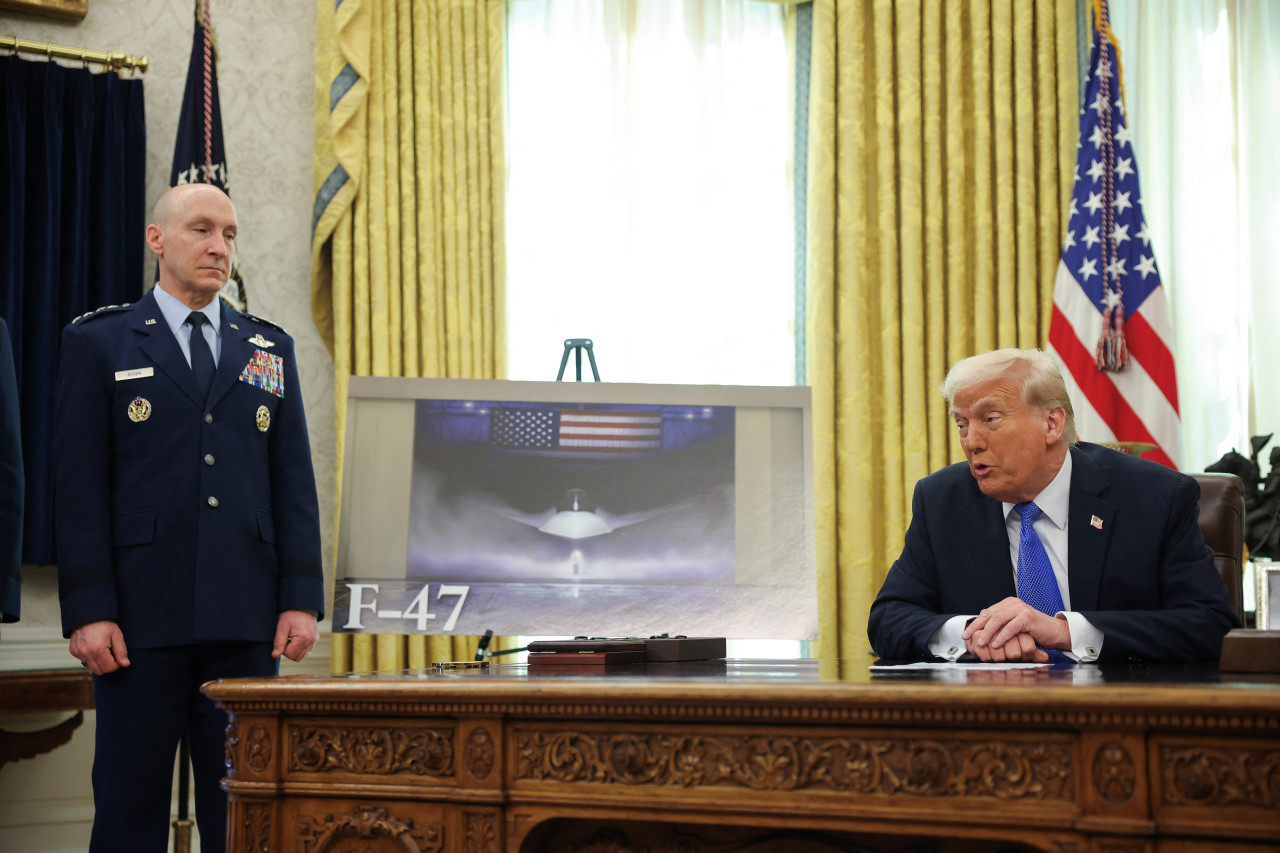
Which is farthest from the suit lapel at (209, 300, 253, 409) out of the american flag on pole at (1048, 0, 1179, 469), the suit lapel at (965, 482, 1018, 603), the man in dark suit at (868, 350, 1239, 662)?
the american flag on pole at (1048, 0, 1179, 469)

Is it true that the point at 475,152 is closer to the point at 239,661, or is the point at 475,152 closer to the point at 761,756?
the point at 239,661

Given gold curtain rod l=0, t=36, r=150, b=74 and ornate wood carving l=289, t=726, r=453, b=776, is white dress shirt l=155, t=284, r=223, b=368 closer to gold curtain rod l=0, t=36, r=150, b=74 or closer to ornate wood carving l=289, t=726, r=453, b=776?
ornate wood carving l=289, t=726, r=453, b=776

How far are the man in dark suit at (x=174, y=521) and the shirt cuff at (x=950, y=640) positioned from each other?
3.81ft

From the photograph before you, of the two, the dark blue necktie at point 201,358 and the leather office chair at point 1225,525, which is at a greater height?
the dark blue necktie at point 201,358

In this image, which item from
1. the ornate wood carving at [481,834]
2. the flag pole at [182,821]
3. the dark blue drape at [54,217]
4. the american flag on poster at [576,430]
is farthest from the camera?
the dark blue drape at [54,217]

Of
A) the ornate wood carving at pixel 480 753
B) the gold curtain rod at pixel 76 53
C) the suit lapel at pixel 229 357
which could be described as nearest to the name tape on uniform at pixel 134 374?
the suit lapel at pixel 229 357

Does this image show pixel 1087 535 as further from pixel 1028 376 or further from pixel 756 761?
pixel 756 761

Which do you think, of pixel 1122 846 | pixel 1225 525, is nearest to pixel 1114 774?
pixel 1122 846

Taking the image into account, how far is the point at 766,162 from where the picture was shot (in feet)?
13.1

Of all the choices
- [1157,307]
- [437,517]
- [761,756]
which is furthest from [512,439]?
[1157,307]

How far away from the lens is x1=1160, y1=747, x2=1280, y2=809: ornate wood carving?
999 millimetres

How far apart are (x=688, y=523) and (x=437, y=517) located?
65 cm

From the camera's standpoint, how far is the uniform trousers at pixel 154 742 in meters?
1.92

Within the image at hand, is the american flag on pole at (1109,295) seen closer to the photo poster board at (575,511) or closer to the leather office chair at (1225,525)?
the photo poster board at (575,511)
